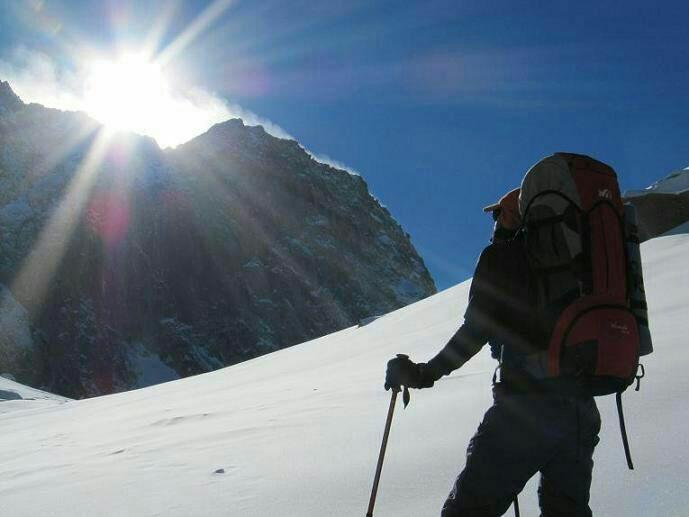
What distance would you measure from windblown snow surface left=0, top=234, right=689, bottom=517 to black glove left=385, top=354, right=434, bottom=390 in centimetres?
92

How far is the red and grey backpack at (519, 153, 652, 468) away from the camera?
2055 mm

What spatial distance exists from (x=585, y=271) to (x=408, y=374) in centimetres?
76

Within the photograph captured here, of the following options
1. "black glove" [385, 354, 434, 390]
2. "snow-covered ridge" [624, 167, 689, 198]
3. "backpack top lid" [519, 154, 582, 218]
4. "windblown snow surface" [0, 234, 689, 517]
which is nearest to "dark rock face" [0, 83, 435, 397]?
"snow-covered ridge" [624, 167, 689, 198]

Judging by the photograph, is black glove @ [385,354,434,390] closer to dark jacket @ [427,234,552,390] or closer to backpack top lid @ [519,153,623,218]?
dark jacket @ [427,234,552,390]

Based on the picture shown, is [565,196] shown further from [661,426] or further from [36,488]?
[36,488]

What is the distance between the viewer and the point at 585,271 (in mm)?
2129

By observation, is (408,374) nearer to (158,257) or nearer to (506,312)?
(506,312)

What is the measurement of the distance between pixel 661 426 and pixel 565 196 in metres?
2.05

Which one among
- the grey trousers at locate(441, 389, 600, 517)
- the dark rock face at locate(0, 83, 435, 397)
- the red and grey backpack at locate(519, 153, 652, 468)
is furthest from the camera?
the dark rock face at locate(0, 83, 435, 397)

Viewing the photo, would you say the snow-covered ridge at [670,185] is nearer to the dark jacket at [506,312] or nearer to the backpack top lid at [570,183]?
the backpack top lid at [570,183]

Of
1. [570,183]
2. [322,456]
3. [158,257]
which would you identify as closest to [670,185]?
[322,456]

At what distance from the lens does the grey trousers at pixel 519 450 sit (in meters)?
2.20

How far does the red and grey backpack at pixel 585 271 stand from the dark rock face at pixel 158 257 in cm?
10393

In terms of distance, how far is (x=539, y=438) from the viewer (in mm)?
2197
